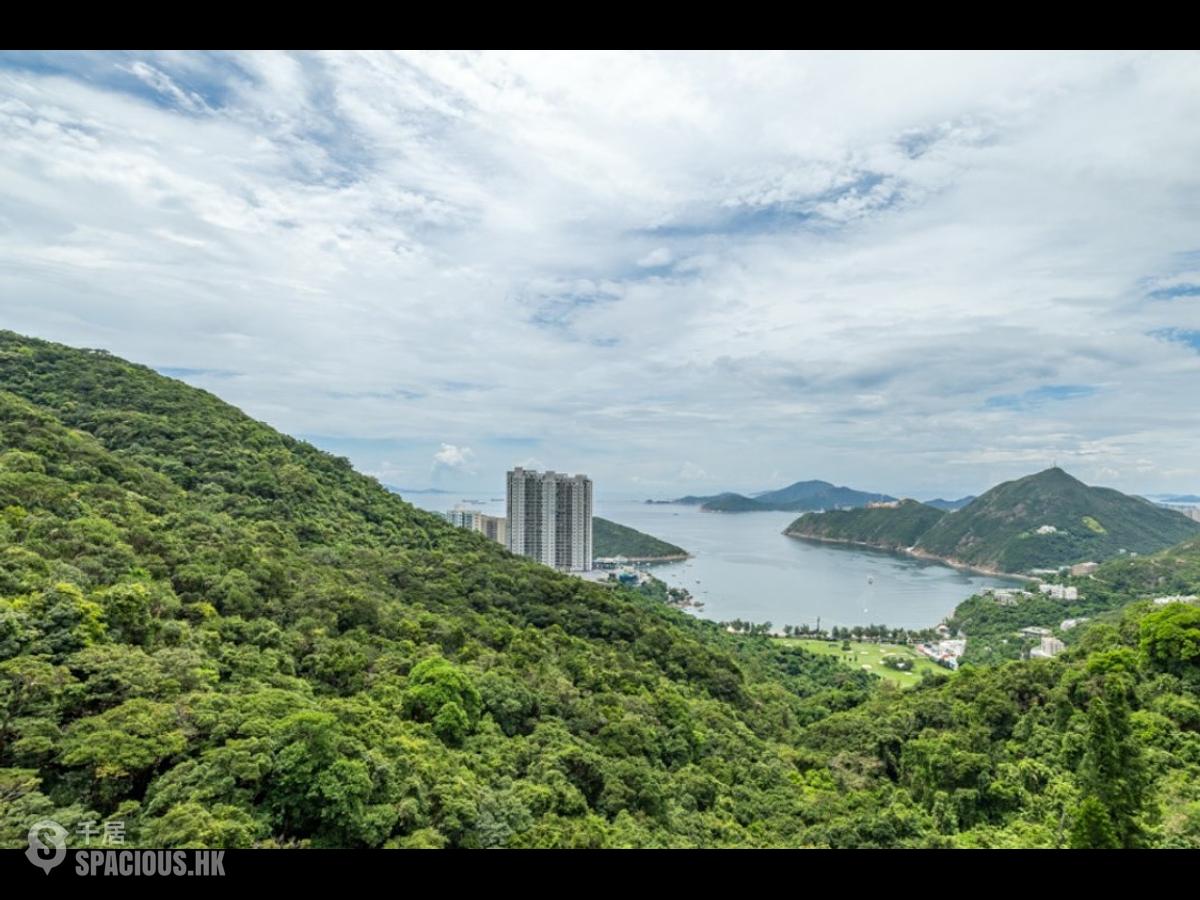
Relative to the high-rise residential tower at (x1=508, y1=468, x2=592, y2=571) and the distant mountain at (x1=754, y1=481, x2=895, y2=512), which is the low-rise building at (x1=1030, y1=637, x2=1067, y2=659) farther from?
the distant mountain at (x1=754, y1=481, x2=895, y2=512)

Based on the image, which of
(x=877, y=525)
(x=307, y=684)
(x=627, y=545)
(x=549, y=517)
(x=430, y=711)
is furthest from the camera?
(x=877, y=525)

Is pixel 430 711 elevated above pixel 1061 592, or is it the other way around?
pixel 430 711

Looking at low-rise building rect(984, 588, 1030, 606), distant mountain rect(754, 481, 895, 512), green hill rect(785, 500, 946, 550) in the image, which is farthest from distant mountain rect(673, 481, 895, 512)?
low-rise building rect(984, 588, 1030, 606)

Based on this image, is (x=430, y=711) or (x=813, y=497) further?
(x=813, y=497)

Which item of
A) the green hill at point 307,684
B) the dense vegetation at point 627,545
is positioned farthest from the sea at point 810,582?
the green hill at point 307,684

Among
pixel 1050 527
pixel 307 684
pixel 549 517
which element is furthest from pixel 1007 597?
pixel 307 684

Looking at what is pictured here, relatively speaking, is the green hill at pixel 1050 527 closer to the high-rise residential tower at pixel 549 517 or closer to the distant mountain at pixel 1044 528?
the distant mountain at pixel 1044 528

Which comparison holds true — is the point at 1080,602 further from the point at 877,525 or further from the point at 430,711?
the point at 430,711
